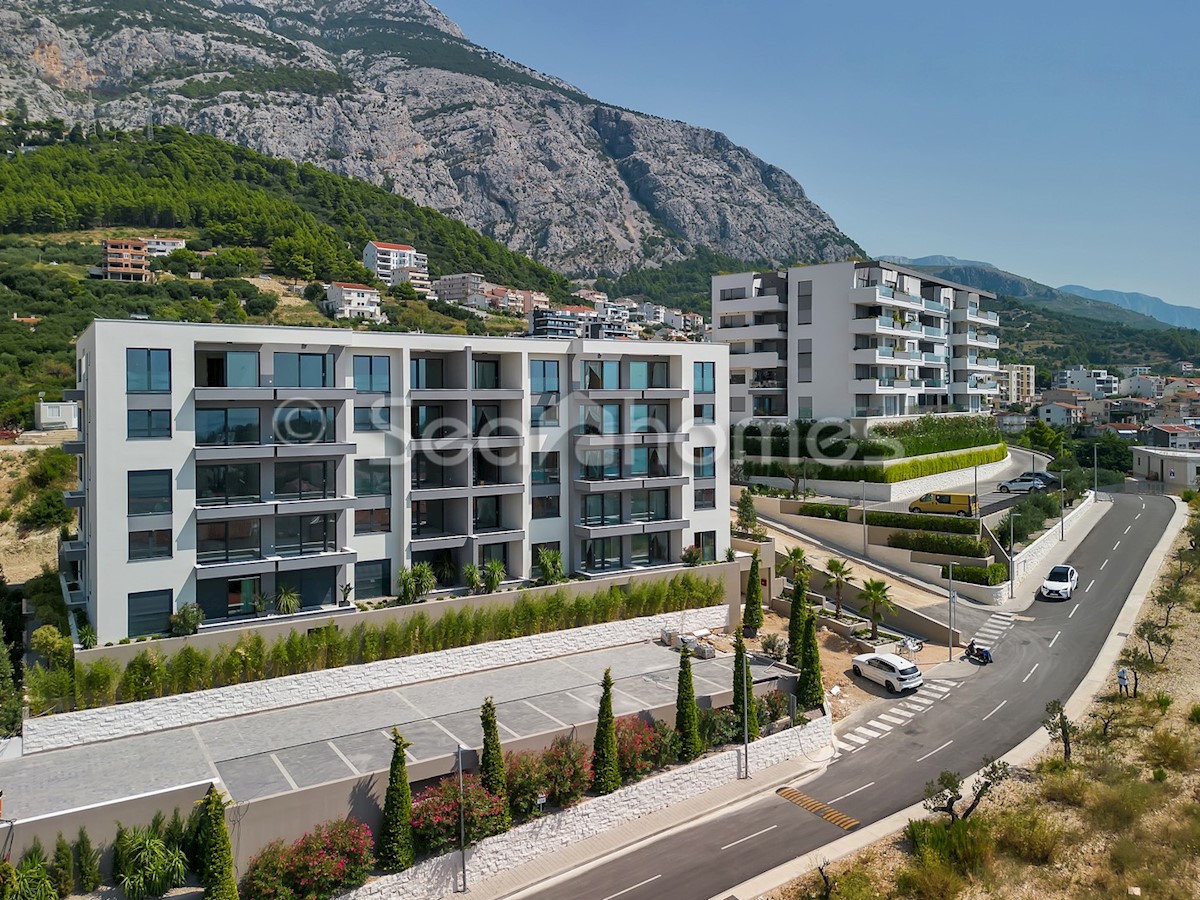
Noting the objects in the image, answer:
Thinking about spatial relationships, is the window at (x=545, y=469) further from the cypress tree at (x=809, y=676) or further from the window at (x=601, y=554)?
the cypress tree at (x=809, y=676)

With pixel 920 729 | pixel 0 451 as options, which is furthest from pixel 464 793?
pixel 0 451

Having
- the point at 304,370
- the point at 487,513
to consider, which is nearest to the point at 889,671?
the point at 487,513

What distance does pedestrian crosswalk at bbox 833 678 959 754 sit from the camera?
105 feet

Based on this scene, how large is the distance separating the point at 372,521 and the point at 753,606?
62.1 ft

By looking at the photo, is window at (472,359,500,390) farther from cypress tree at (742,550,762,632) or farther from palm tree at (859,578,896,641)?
palm tree at (859,578,896,641)

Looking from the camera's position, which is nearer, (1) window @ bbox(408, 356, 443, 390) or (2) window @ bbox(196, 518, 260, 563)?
(2) window @ bbox(196, 518, 260, 563)

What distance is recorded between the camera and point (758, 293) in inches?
2810

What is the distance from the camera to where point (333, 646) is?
1215 inches

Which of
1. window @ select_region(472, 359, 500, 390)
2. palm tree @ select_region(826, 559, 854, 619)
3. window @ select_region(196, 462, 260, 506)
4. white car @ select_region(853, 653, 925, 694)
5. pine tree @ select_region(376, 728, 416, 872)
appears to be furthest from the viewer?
palm tree @ select_region(826, 559, 854, 619)

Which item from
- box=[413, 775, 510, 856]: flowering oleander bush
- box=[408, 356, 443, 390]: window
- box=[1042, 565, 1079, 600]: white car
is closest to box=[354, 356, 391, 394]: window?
box=[408, 356, 443, 390]: window

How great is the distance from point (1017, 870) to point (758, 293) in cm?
5435

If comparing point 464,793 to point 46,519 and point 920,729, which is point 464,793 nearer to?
point 920,729

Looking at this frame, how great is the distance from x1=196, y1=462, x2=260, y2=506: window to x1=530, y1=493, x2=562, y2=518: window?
12.6 meters

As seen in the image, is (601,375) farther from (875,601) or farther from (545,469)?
(875,601)
